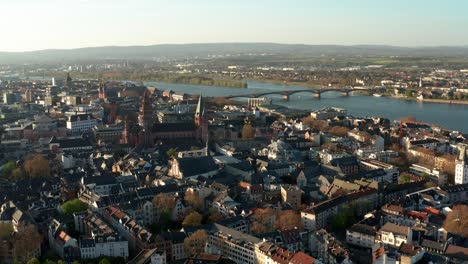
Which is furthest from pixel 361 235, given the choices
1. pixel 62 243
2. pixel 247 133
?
pixel 247 133

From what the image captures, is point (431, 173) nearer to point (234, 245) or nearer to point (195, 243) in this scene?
point (234, 245)

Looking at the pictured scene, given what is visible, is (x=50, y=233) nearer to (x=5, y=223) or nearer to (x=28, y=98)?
(x=5, y=223)

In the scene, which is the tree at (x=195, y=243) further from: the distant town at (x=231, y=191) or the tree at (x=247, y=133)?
the tree at (x=247, y=133)

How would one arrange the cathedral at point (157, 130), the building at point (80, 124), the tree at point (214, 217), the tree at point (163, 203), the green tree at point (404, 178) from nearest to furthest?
the tree at point (214, 217), the tree at point (163, 203), the green tree at point (404, 178), the cathedral at point (157, 130), the building at point (80, 124)

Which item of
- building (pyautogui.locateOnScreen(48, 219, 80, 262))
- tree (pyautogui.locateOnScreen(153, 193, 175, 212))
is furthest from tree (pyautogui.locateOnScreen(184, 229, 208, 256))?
tree (pyautogui.locateOnScreen(153, 193, 175, 212))

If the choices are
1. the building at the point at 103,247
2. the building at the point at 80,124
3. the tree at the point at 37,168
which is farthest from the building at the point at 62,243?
the building at the point at 80,124

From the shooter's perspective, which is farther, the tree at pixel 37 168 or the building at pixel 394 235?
the tree at pixel 37 168

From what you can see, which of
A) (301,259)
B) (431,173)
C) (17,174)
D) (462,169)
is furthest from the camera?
(431,173)
